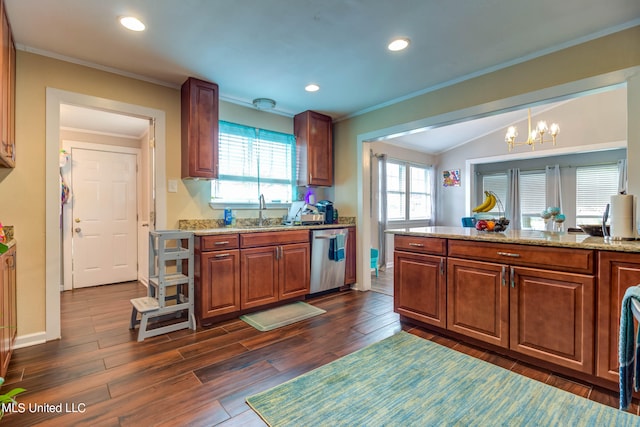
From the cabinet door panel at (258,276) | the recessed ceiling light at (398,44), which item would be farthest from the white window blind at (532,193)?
the cabinet door panel at (258,276)

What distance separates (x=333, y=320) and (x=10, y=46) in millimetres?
3382

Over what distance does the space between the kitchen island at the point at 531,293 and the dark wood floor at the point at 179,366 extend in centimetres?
15

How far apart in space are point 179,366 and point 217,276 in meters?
0.90

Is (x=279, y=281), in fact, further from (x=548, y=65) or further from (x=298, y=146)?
(x=548, y=65)

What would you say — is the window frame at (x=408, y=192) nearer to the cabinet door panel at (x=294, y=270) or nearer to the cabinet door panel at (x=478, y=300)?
the cabinet door panel at (x=294, y=270)

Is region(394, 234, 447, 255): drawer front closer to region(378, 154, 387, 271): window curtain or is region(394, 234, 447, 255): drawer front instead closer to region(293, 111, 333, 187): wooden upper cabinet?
region(293, 111, 333, 187): wooden upper cabinet

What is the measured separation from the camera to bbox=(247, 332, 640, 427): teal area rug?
5.28 ft

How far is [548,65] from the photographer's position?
8.54 feet

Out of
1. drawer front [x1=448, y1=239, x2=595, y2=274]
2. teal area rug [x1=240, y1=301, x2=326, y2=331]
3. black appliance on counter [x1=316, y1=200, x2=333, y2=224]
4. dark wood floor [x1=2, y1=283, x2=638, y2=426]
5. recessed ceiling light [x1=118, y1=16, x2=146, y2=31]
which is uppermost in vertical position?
recessed ceiling light [x1=118, y1=16, x2=146, y2=31]

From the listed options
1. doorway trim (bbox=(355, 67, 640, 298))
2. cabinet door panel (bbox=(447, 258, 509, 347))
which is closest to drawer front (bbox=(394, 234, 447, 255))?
cabinet door panel (bbox=(447, 258, 509, 347))

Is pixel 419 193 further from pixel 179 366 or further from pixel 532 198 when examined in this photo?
pixel 179 366

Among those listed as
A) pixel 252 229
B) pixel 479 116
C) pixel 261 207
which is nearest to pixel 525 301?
pixel 479 116

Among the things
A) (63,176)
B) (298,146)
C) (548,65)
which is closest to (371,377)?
(548,65)

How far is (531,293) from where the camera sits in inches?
84.4
